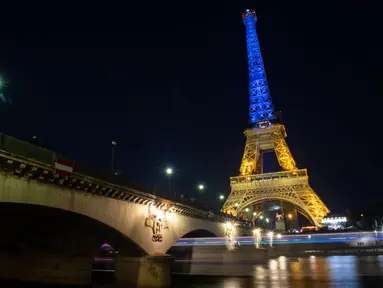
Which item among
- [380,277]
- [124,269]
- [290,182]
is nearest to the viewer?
[124,269]

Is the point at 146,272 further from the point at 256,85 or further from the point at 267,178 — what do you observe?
the point at 256,85

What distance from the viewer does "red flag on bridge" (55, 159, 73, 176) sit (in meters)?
18.3

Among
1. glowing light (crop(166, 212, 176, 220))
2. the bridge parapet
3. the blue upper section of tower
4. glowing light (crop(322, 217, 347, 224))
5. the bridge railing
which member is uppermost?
the blue upper section of tower

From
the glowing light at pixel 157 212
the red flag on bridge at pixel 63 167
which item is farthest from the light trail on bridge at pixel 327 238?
the red flag on bridge at pixel 63 167

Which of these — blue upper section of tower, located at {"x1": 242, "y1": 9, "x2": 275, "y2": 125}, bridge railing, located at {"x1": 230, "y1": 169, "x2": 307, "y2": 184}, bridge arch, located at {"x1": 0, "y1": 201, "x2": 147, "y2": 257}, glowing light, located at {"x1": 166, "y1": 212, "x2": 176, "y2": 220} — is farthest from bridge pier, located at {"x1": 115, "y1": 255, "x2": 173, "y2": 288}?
blue upper section of tower, located at {"x1": 242, "y1": 9, "x2": 275, "y2": 125}

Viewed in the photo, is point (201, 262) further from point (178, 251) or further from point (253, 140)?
point (253, 140)

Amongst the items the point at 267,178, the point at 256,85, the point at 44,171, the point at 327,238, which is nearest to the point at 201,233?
the point at 327,238

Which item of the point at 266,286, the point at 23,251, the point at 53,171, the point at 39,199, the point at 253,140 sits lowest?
the point at 266,286

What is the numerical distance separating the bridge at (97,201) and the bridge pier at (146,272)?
75mm

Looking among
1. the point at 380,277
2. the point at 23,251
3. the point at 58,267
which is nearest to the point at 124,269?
the point at 58,267

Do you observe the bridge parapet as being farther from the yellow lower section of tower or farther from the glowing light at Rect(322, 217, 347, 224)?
the glowing light at Rect(322, 217, 347, 224)

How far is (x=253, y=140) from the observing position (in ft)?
327

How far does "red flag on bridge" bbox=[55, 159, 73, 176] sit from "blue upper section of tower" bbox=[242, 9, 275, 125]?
296ft

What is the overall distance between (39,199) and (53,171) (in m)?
1.56
